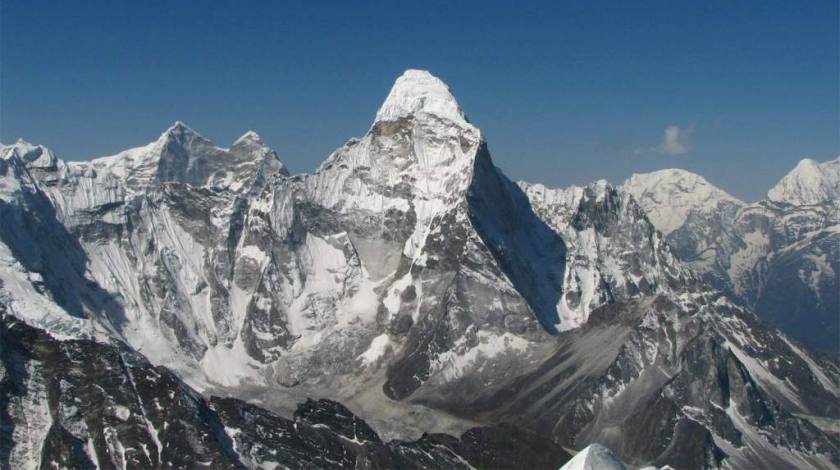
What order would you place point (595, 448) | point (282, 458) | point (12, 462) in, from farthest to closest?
point (282, 458) → point (12, 462) → point (595, 448)

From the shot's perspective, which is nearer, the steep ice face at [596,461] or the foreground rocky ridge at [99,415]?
the steep ice face at [596,461]

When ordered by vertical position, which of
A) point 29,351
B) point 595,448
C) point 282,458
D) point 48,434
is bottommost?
point 595,448

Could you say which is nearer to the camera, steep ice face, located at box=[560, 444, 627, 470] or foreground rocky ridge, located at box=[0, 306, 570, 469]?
steep ice face, located at box=[560, 444, 627, 470]

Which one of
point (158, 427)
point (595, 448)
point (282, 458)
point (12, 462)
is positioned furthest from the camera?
point (282, 458)

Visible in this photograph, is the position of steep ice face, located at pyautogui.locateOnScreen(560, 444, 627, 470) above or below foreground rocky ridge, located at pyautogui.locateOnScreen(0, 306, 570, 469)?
below

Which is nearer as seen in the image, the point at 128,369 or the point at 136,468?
the point at 136,468

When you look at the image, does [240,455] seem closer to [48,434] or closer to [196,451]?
[196,451]

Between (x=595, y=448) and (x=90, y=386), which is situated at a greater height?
(x=90, y=386)

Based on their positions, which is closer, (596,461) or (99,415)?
(596,461)

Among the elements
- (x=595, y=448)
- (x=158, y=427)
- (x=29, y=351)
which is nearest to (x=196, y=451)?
(x=158, y=427)

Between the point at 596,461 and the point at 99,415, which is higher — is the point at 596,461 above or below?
below

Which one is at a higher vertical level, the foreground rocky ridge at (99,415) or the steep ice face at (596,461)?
the foreground rocky ridge at (99,415)
